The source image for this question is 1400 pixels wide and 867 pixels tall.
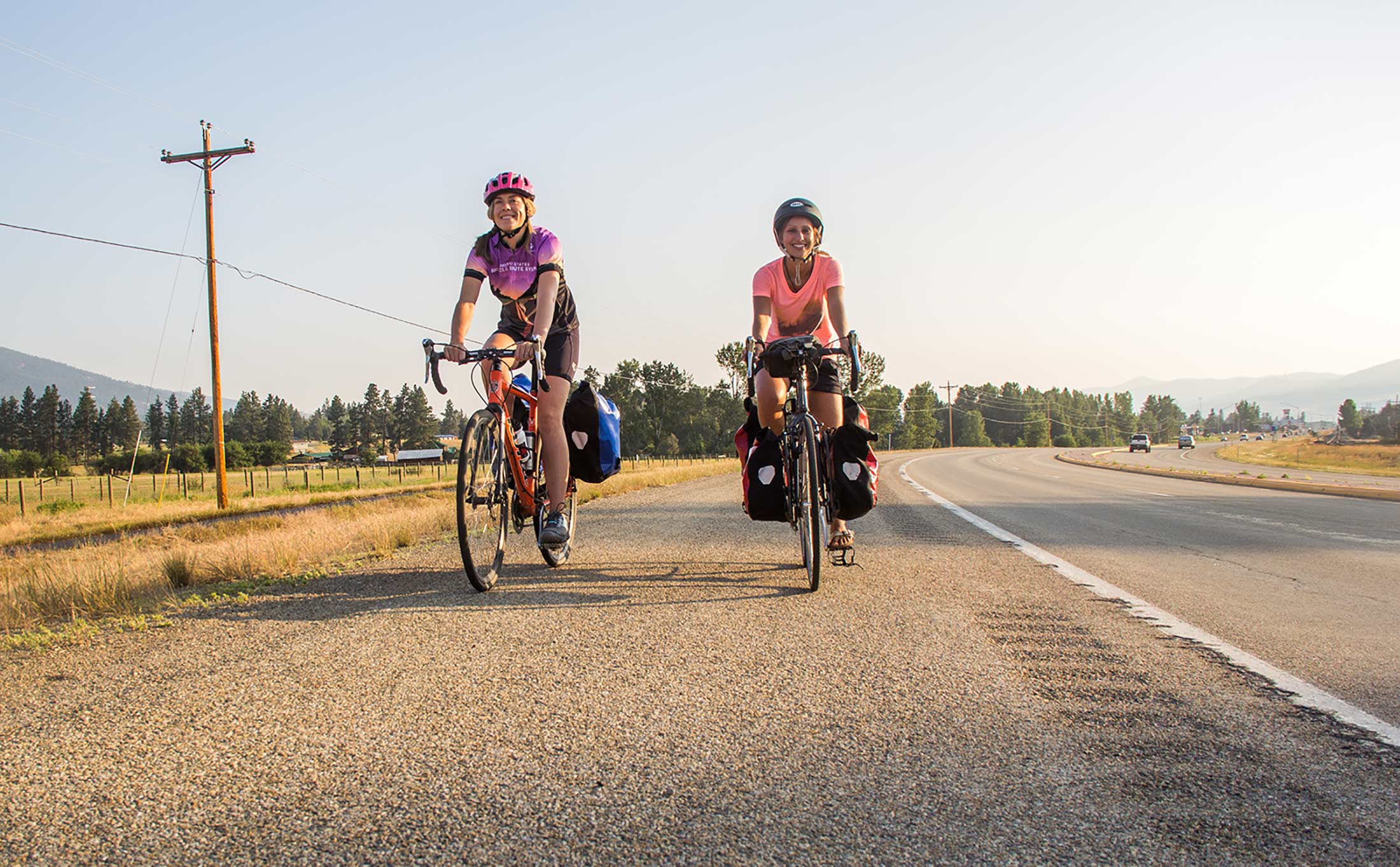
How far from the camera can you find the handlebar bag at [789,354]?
4.48 metres

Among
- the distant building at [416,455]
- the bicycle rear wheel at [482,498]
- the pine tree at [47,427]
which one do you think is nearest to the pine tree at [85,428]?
the pine tree at [47,427]

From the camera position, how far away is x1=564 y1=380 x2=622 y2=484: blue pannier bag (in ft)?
16.4

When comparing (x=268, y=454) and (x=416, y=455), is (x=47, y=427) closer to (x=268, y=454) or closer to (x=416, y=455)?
(x=268, y=454)

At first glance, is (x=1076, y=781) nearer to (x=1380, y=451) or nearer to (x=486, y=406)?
(x=486, y=406)

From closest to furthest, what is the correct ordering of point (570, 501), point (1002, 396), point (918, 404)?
point (570, 501) → point (918, 404) → point (1002, 396)

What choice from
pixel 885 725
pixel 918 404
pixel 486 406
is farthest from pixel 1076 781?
pixel 918 404

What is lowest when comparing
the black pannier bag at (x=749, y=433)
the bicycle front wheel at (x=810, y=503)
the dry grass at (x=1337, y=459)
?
the dry grass at (x=1337, y=459)

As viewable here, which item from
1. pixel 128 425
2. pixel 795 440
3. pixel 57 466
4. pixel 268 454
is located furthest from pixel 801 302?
pixel 128 425

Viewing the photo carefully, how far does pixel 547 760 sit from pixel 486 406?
2.91 metres

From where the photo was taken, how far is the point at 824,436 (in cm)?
476

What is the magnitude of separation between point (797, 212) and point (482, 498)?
9.00 ft

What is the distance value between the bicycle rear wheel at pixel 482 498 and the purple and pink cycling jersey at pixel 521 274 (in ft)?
2.50

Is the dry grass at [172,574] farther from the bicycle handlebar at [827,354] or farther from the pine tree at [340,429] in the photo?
the pine tree at [340,429]

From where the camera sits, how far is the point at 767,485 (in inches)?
184
